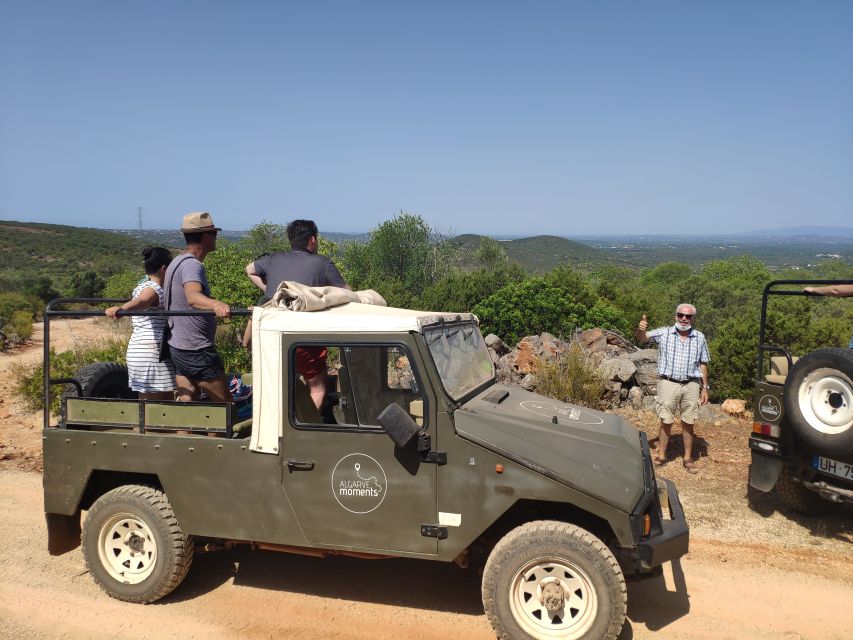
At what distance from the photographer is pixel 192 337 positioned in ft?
15.8

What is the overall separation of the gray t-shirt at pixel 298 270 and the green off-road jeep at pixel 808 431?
12.7 ft

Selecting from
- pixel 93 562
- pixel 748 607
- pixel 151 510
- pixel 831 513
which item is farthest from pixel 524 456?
pixel 831 513

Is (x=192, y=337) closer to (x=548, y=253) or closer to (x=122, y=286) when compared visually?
(x=122, y=286)

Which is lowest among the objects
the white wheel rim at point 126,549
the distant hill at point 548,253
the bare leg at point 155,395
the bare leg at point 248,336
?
the white wheel rim at point 126,549

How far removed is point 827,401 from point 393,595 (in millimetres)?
3816

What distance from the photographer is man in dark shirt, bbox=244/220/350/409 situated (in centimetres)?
470

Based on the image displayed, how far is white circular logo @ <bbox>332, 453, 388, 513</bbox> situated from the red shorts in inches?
28.2

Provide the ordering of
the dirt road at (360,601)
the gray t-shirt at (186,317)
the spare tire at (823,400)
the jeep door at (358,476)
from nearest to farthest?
1. the jeep door at (358,476)
2. the dirt road at (360,601)
3. the gray t-shirt at (186,317)
4. the spare tire at (823,400)

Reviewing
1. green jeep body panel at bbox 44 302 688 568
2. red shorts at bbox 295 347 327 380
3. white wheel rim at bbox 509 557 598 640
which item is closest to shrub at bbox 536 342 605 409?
green jeep body panel at bbox 44 302 688 568

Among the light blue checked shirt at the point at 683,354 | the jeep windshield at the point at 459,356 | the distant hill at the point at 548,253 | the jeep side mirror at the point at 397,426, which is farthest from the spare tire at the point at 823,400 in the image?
the distant hill at the point at 548,253

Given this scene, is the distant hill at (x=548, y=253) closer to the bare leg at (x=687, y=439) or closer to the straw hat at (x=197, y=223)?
the bare leg at (x=687, y=439)

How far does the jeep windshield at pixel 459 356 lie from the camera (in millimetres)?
4172

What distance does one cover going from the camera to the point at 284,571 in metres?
5.10

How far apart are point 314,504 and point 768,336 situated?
10.1 meters
